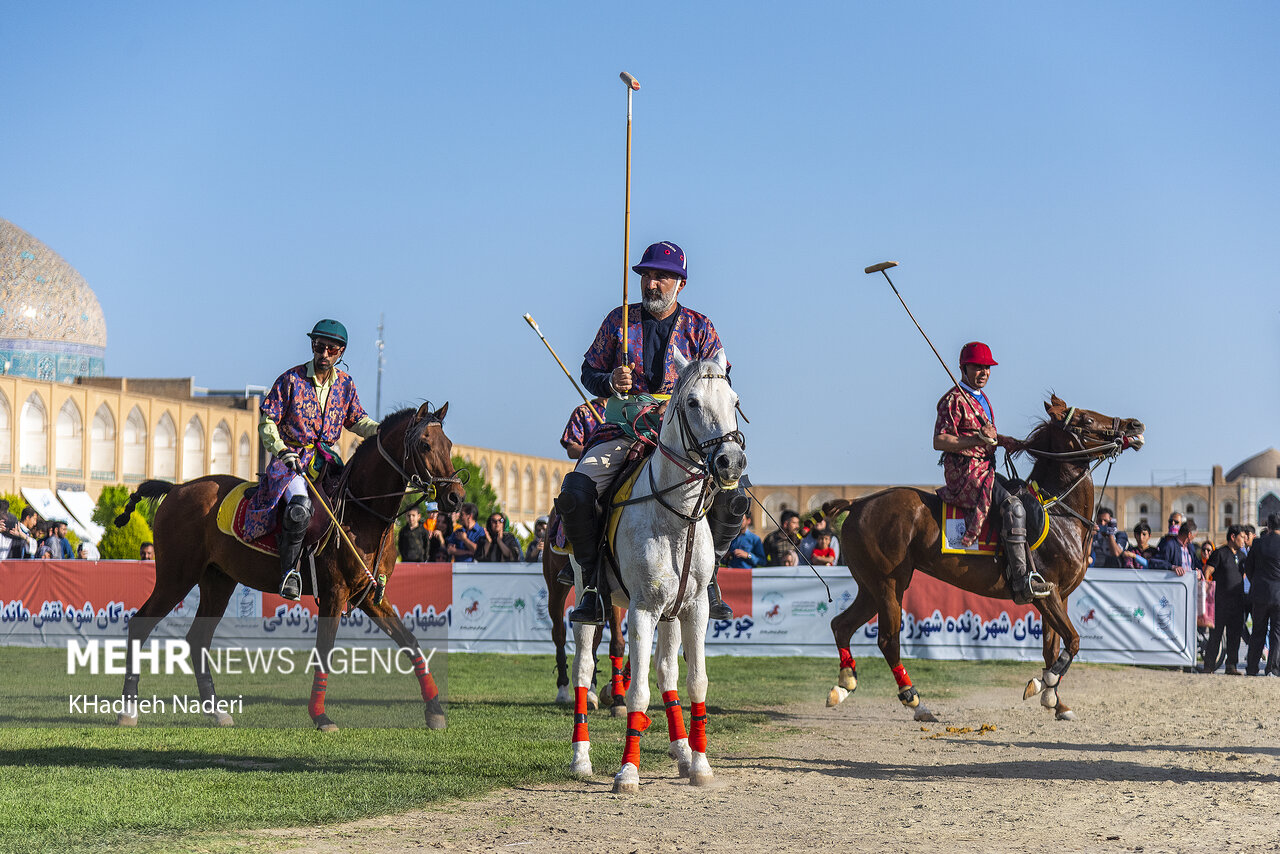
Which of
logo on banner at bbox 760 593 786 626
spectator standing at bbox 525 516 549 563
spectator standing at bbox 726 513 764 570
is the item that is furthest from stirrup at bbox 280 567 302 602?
spectator standing at bbox 726 513 764 570

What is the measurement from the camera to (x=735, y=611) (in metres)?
19.0

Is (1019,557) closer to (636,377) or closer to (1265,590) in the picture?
(636,377)

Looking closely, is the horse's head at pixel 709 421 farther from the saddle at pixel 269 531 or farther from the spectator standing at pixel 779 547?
the spectator standing at pixel 779 547

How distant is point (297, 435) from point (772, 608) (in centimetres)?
976

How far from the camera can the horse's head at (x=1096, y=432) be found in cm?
1212

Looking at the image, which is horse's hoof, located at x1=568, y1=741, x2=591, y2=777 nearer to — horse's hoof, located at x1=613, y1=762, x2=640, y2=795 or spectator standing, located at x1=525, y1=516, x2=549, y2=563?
horse's hoof, located at x1=613, y1=762, x2=640, y2=795

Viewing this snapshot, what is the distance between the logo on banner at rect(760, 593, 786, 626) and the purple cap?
36.0ft

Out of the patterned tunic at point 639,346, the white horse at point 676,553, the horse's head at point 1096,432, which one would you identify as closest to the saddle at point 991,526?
the horse's head at point 1096,432

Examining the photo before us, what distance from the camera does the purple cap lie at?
27.3 feet

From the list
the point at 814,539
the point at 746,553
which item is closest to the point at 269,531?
the point at 746,553

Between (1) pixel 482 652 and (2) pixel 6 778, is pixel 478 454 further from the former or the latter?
(2) pixel 6 778

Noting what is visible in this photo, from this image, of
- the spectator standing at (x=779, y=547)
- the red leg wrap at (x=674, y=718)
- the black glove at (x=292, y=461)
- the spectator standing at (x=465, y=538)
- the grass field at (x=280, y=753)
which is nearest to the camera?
the grass field at (x=280, y=753)

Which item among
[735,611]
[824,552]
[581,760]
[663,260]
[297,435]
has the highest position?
[663,260]

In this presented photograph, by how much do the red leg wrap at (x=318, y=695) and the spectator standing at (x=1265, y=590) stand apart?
13.1 meters
